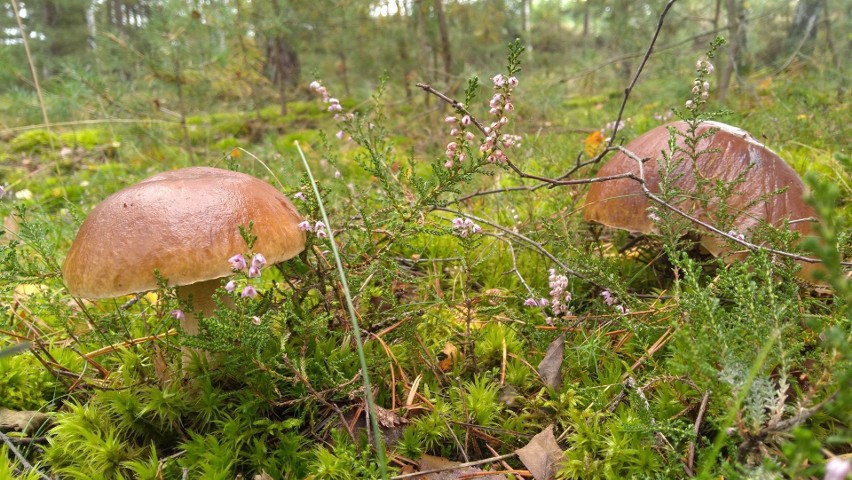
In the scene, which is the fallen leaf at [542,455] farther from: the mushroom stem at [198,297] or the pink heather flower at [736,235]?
the mushroom stem at [198,297]

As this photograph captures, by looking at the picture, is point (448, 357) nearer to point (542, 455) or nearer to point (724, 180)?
point (542, 455)

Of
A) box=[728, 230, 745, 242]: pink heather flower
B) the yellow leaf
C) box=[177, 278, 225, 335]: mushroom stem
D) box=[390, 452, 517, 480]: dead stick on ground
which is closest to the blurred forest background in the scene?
the yellow leaf

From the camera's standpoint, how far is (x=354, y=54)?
1052cm

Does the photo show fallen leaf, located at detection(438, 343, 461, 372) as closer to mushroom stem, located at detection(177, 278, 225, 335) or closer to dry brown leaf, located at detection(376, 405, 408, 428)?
dry brown leaf, located at detection(376, 405, 408, 428)

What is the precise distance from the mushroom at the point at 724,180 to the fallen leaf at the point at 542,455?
1.14 metres

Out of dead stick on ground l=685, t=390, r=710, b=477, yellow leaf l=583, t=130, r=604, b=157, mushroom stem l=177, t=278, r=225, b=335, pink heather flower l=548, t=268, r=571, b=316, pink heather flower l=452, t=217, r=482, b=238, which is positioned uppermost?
pink heather flower l=452, t=217, r=482, b=238

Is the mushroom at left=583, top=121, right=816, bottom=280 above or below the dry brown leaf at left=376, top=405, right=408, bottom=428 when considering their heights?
above

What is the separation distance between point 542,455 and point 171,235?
155cm

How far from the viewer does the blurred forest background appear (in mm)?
5570

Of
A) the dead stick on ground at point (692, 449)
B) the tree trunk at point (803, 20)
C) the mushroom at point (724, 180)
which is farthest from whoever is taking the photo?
the tree trunk at point (803, 20)

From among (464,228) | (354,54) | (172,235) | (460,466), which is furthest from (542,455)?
(354,54)

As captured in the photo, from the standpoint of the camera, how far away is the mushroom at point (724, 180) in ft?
7.25

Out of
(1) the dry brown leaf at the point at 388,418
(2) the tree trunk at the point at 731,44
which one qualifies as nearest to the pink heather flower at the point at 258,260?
(1) the dry brown leaf at the point at 388,418

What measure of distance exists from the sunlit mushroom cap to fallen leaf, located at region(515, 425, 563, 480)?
3.79 ft
